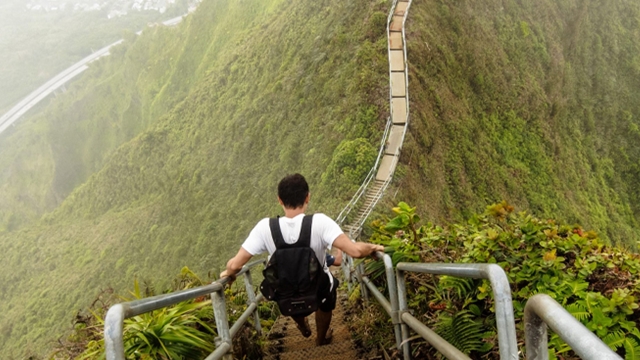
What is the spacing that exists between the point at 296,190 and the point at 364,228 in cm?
1285

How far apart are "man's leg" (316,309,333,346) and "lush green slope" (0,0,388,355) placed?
13.4m

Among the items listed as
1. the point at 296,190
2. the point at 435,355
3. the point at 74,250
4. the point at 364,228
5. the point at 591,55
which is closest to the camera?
the point at 435,355

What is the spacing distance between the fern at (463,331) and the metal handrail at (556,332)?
130 cm

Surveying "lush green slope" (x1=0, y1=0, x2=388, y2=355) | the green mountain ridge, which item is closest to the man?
the green mountain ridge

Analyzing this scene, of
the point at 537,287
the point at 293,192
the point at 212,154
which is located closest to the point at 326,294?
the point at 293,192

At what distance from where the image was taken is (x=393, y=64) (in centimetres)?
2031

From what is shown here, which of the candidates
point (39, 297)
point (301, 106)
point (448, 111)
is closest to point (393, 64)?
point (448, 111)

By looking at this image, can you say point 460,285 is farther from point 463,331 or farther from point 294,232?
point 294,232

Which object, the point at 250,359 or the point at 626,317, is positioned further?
the point at 250,359

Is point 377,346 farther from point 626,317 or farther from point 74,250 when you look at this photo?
point 74,250

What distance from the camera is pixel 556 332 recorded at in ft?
3.28

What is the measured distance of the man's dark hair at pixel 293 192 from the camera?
3.03m

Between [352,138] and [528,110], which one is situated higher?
[352,138]

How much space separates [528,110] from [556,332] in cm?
2746
